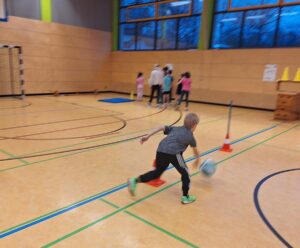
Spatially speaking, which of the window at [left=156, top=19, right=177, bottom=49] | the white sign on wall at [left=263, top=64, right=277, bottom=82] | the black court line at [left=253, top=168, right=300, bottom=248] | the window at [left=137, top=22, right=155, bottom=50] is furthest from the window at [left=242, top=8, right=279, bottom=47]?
the black court line at [left=253, top=168, right=300, bottom=248]

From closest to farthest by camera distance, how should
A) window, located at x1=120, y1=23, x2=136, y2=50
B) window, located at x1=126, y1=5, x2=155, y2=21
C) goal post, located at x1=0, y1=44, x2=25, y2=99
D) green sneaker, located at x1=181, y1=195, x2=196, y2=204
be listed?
1. green sneaker, located at x1=181, y1=195, x2=196, y2=204
2. goal post, located at x1=0, y1=44, x2=25, y2=99
3. window, located at x1=126, y1=5, x2=155, y2=21
4. window, located at x1=120, y1=23, x2=136, y2=50

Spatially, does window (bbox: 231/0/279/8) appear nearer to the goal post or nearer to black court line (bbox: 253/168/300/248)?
black court line (bbox: 253/168/300/248)

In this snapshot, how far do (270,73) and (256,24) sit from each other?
2.07 m

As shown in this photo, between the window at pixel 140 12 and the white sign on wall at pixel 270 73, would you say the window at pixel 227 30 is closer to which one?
the white sign on wall at pixel 270 73

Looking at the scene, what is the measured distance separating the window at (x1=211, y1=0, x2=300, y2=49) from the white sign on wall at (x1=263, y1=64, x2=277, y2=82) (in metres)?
0.83

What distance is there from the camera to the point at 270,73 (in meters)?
10.5

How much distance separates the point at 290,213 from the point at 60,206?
2402 millimetres

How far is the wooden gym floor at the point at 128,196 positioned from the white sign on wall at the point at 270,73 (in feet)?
17.4

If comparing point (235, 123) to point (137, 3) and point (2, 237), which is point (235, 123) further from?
point (137, 3)

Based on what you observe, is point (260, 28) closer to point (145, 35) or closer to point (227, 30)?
point (227, 30)

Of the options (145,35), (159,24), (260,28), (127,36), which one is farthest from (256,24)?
(127,36)

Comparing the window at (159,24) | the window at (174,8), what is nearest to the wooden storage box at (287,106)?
the window at (159,24)

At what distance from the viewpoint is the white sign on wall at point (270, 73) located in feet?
34.2

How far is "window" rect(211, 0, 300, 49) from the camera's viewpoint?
1005 cm
